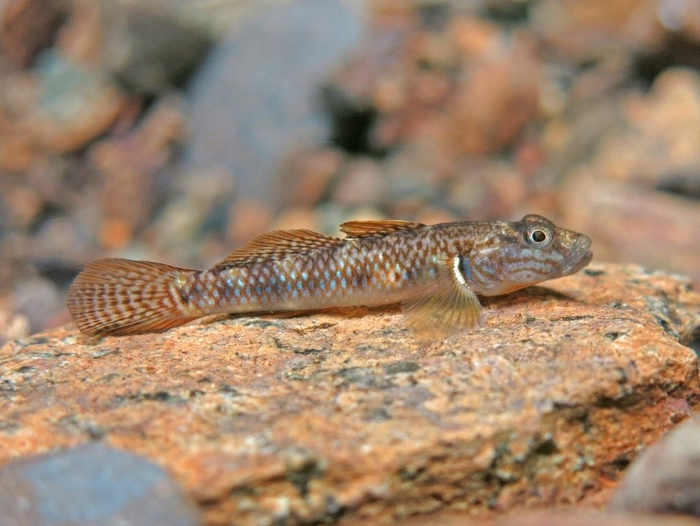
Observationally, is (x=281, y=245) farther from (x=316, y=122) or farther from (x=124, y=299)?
(x=316, y=122)

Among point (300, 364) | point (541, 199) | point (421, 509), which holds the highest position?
point (541, 199)

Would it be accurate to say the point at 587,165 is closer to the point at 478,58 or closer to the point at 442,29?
the point at 478,58

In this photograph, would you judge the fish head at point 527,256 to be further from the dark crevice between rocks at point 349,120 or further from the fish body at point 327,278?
the dark crevice between rocks at point 349,120

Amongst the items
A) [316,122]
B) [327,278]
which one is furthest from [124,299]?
[316,122]

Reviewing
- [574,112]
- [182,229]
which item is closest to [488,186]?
[574,112]

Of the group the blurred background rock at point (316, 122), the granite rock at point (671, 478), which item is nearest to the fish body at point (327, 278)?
the granite rock at point (671, 478)

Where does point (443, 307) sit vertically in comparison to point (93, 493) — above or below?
above
